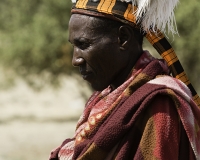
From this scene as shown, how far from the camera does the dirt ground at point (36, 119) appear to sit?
13.8 metres

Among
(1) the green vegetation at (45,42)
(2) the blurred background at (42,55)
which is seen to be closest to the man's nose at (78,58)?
(2) the blurred background at (42,55)

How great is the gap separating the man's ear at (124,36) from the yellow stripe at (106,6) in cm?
12

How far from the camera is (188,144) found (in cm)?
279

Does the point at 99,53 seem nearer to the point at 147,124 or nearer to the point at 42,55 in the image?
the point at 147,124

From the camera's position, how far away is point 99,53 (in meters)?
2.93

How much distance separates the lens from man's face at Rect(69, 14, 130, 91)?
2.93 m

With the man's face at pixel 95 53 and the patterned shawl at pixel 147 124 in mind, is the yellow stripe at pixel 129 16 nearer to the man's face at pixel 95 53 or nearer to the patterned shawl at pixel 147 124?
the man's face at pixel 95 53

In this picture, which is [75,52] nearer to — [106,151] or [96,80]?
[96,80]

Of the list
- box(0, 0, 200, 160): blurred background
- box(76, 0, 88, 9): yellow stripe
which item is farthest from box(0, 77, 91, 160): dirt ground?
box(76, 0, 88, 9): yellow stripe

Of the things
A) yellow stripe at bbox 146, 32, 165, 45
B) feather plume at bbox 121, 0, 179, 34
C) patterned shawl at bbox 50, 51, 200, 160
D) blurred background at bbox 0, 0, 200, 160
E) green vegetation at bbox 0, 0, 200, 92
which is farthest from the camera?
green vegetation at bbox 0, 0, 200, 92

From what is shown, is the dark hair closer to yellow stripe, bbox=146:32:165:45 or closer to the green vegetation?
yellow stripe, bbox=146:32:165:45

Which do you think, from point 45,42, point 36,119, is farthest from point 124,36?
point 36,119

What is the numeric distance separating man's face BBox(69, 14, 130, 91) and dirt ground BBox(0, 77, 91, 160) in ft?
31.5

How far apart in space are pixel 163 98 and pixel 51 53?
12142mm
